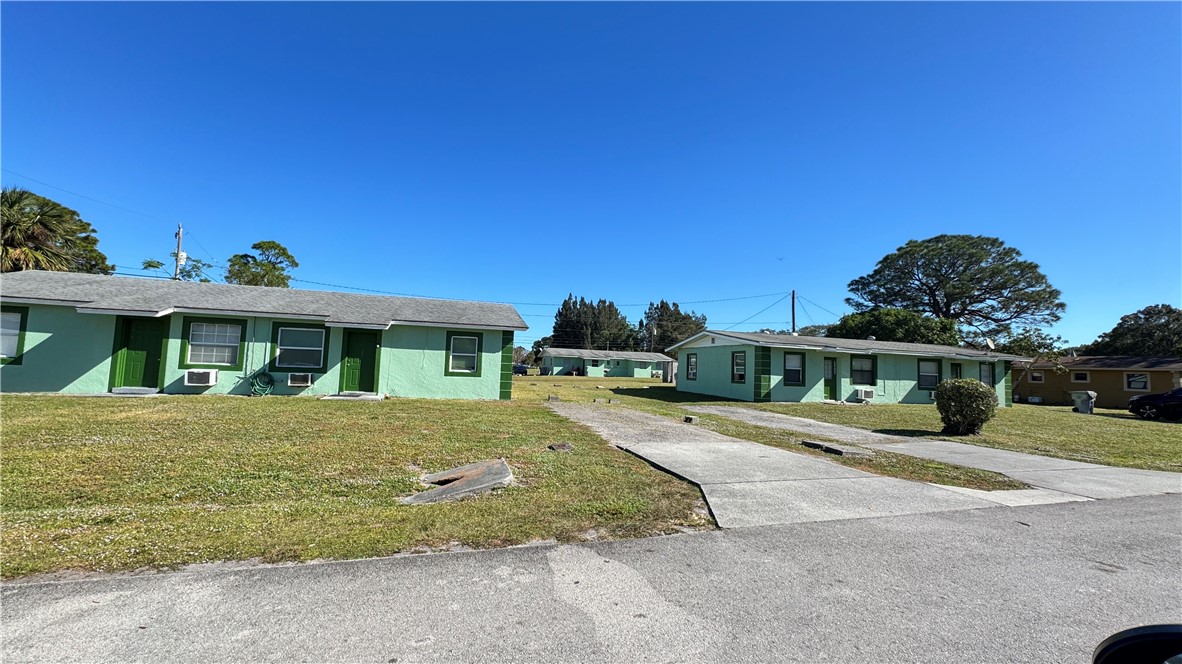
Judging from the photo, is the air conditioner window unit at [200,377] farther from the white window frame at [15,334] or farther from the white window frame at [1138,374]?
the white window frame at [1138,374]

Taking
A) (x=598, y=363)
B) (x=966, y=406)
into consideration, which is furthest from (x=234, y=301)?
(x=598, y=363)

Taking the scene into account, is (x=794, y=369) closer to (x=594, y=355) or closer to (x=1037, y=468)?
(x=1037, y=468)

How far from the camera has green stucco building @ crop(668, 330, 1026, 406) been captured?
20.9m

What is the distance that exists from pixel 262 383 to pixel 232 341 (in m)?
1.50

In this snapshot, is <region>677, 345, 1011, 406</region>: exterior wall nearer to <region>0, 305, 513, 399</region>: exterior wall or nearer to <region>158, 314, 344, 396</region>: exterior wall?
<region>0, 305, 513, 399</region>: exterior wall

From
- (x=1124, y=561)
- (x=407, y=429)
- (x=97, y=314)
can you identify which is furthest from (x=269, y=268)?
(x=1124, y=561)

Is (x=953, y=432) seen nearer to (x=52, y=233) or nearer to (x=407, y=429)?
(x=407, y=429)

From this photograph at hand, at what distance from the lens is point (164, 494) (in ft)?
15.8

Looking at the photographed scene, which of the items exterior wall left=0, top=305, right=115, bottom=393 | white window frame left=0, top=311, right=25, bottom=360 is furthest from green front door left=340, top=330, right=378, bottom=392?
Result: white window frame left=0, top=311, right=25, bottom=360

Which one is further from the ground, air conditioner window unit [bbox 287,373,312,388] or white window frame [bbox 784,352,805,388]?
white window frame [bbox 784,352,805,388]

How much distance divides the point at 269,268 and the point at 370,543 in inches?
1549

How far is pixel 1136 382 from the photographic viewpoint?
27938 millimetres

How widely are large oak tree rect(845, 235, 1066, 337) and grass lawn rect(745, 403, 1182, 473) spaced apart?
28.7 metres

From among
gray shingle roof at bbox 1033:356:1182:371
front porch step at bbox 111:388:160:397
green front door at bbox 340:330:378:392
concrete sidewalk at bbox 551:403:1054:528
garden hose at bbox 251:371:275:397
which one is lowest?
concrete sidewalk at bbox 551:403:1054:528
